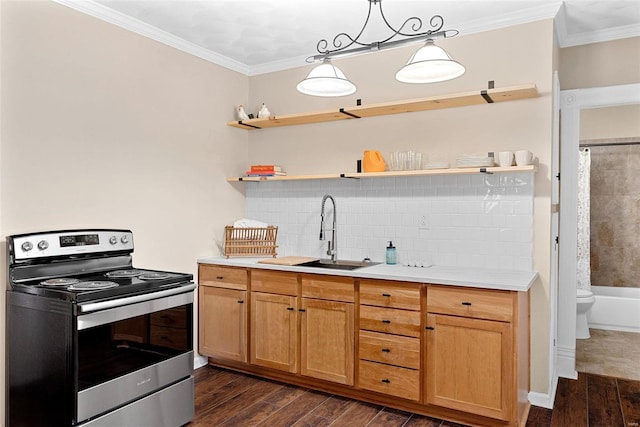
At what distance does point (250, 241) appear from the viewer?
13.0 ft

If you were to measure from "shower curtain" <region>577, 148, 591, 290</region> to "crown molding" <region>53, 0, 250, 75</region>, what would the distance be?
159 inches

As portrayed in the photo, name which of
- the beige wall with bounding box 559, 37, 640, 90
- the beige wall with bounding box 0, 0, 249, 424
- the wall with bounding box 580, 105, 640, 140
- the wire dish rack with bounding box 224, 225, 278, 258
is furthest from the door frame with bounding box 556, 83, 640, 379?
the beige wall with bounding box 0, 0, 249, 424

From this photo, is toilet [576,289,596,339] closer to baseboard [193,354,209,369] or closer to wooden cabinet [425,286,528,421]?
wooden cabinet [425,286,528,421]

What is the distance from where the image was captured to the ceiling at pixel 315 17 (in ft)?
9.76

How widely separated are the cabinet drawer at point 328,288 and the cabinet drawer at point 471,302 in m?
0.55

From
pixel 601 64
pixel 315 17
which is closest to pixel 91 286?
pixel 315 17

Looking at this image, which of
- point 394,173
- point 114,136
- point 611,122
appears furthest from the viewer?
point 611,122

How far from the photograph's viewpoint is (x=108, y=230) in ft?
9.80

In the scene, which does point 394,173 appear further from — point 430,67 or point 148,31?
point 148,31

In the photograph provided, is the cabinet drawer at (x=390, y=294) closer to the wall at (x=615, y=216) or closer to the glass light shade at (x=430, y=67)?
the glass light shade at (x=430, y=67)

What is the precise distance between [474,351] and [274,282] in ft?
4.80

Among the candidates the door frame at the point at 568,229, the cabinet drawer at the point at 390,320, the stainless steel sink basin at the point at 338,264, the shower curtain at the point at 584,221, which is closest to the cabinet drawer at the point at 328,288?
the cabinet drawer at the point at 390,320

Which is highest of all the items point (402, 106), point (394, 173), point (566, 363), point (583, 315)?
point (402, 106)

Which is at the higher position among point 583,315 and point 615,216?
point 615,216
